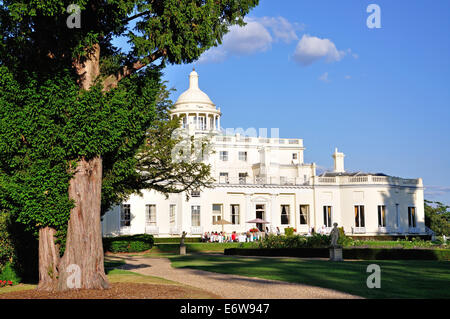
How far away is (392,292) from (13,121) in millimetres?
10420

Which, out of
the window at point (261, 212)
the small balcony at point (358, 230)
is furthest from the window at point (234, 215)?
the small balcony at point (358, 230)

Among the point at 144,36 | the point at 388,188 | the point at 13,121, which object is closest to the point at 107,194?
the point at 13,121

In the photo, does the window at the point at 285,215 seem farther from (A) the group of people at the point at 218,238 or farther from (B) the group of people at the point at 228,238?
(A) the group of people at the point at 218,238

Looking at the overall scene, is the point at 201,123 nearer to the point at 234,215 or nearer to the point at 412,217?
the point at 234,215

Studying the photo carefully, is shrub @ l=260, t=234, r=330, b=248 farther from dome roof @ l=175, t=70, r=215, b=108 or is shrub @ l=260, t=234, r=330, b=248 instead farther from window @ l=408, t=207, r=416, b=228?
dome roof @ l=175, t=70, r=215, b=108

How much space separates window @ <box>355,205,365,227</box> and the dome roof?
73.9 ft

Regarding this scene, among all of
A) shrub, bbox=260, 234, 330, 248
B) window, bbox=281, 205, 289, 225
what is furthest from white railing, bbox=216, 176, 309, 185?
shrub, bbox=260, 234, 330, 248

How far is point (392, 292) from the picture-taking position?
12750 mm

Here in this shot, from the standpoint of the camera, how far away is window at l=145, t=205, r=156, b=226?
5172cm

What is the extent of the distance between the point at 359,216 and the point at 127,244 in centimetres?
3114

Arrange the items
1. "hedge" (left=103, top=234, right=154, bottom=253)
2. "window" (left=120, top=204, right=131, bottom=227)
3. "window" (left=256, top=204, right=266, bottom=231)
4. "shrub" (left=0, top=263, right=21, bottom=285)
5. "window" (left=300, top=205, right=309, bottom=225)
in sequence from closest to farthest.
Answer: "shrub" (left=0, top=263, right=21, bottom=285), "hedge" (left=103, top=234, right=154, bottom=253), "window" (left=120, top=204, right=131, bottom=227), "window" (left=256, top=204, right=266, bottom=231), "window" (left=300, top=205, right=309, bottom=225)

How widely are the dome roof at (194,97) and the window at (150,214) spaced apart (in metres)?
18.5
